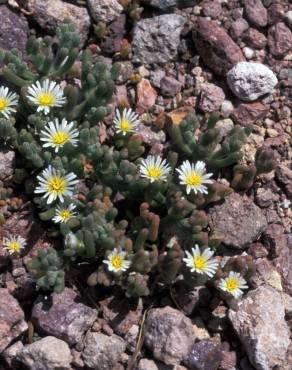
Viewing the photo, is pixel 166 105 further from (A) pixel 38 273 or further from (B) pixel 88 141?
(A) pixel 38 273

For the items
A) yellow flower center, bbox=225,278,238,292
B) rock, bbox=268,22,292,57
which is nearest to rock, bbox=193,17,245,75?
rock, bbox=268,22,292,57

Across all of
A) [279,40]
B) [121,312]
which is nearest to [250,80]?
[279,40]

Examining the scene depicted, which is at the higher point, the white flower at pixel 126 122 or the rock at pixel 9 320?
the white flower at pixel 126 122

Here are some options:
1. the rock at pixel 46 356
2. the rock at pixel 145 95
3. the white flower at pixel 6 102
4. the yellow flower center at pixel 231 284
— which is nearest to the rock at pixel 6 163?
the white flower at pixel 6 102

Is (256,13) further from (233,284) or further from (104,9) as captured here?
(233,284)

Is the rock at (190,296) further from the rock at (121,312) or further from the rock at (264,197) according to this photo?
the rock at (264,197)

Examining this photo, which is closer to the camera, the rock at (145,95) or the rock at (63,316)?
the rock at (63,316)

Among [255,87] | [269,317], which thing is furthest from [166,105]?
[269,317]
